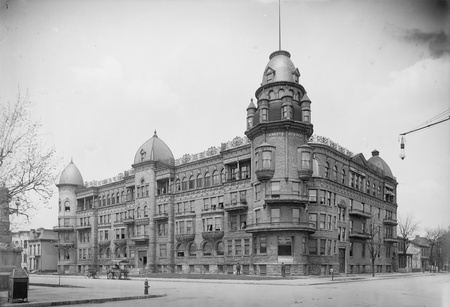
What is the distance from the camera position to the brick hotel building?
1996 inches

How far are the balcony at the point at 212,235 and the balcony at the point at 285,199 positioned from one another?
11.2 meters

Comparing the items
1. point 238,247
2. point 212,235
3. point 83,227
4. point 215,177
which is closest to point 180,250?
point 212,235

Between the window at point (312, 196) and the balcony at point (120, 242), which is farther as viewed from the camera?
the balcony at point (120, 242)

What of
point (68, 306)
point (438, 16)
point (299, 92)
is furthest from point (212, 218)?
point (438, 16)

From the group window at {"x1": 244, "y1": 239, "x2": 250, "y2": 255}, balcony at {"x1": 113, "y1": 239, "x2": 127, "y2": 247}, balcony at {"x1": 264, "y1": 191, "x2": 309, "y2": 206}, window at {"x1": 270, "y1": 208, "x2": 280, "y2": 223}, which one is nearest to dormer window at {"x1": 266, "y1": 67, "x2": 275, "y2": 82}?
balcony at {"x1": 264, "y1": 191, "x2": 309, "y2": 206}

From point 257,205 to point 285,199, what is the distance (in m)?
3.96

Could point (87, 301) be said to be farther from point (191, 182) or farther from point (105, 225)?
point (105, 225)

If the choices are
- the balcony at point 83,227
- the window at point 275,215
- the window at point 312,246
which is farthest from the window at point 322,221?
the balcony at point 83,227

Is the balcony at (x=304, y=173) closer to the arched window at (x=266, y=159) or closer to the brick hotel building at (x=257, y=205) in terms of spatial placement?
the brick hotel building at (x=257, y=205)

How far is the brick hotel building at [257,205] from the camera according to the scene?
5069 centimetres

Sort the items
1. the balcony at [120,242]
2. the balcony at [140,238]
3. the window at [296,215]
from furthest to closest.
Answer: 1. the balcony at [120,242]
2. the balcony at [140,238]
3. the window at [296,215]

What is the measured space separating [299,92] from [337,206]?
48.6 ft

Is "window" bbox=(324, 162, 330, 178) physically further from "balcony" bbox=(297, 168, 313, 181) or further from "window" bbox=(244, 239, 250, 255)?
"window" bbox=(244, 239, 250, 255)

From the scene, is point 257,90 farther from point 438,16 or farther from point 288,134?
point 438,16
